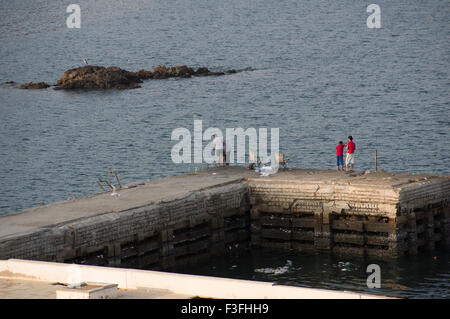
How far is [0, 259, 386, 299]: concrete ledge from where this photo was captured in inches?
955

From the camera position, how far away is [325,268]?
4047 cm

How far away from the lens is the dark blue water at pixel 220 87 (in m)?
68.5

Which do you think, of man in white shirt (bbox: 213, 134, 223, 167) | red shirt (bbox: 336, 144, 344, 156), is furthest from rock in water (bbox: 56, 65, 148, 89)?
red shirt (bbox: 336, 144, 344, 156)

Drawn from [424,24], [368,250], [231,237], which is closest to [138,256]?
[231,237]

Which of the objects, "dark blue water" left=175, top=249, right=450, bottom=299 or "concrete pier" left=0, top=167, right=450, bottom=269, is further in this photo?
"dark blue water" left=175, top=249, right=450, bottom=299

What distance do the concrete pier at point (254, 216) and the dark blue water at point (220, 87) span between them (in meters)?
17.2

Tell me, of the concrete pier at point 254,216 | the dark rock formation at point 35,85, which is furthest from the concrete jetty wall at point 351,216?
the dark rock formation at point 35,85

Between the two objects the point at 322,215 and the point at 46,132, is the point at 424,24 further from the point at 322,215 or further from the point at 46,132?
the point at 322,215

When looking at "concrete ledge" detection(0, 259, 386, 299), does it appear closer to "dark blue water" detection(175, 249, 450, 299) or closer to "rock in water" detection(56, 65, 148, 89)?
"dark blue water" detection(175, 249, 450, 299)

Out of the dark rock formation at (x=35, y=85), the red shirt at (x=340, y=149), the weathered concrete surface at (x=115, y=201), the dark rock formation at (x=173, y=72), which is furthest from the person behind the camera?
the dark rock formation at (x=173, y=72)

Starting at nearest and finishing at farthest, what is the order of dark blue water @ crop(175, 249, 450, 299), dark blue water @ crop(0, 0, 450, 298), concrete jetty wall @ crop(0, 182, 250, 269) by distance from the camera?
concrete jetty wall @ crop(0, 182, 250, 269) < dark blue water @ crop(175, 249, 450, 299) < dark blue water @ crop(0, 0, 450, 298)

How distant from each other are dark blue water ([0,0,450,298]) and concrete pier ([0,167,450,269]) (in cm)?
1723

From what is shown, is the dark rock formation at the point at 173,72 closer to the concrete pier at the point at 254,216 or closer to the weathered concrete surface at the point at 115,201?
the weathered concrete surface at the point at 115,201
